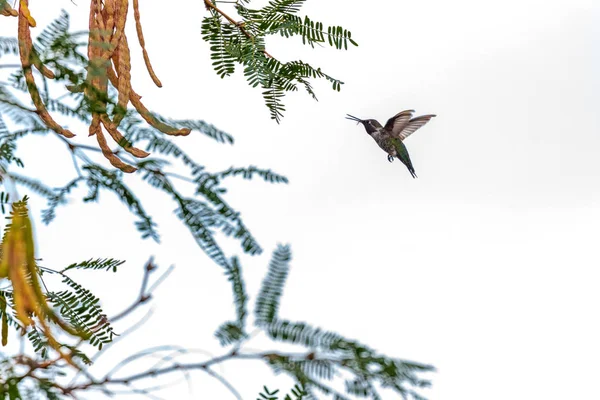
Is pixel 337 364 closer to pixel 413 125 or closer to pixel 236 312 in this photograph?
pixel 236 312

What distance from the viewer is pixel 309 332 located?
75cm

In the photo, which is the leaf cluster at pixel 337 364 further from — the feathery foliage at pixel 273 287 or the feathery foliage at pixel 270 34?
the feathery foliage at pixel 270 34

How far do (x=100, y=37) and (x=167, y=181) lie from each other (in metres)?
0.28

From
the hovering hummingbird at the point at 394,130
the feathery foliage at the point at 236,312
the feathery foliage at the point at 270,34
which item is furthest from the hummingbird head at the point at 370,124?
the feathery foliage at the point at 236,312

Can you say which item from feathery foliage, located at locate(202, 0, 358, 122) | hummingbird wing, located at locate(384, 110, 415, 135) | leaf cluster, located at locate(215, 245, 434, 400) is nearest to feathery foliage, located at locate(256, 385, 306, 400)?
leaf cluster, located at locate(215, 245, 434, 400)

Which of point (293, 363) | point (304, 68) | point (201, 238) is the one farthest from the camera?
point (304, 68)

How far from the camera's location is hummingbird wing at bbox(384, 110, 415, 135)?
2910 millimetres

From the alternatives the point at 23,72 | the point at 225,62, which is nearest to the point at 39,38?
the point at 23,72

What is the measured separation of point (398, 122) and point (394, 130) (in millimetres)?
54

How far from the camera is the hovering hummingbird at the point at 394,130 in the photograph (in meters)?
2.96

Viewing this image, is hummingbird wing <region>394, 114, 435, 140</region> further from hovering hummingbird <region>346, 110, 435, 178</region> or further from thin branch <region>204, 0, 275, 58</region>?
thin branch <region>204, 0, 275, 58</region>

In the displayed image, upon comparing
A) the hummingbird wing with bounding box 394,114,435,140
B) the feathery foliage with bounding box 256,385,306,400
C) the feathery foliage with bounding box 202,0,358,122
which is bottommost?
the feathery foliage with bounding box 256,385,306,400

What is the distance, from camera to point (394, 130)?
3.01 meters

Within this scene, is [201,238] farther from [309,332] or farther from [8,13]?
[8,13]
